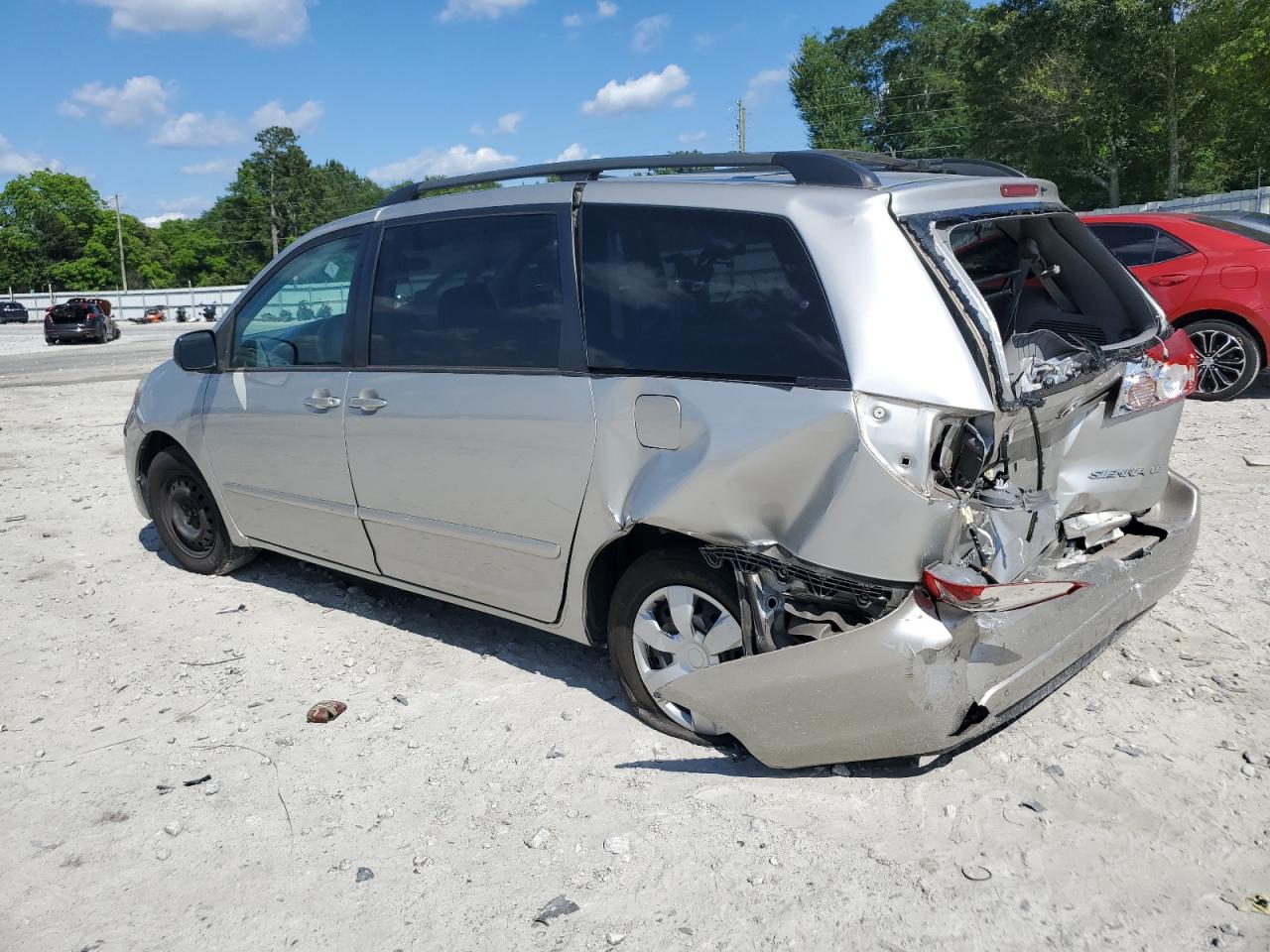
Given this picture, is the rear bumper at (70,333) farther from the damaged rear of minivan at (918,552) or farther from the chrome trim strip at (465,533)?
the damaged rear of minivan at (918,552)

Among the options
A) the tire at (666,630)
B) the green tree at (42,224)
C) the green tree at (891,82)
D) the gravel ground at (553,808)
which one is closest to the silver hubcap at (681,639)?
the tire at (666,630)

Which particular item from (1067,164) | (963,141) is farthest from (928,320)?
(963,141)

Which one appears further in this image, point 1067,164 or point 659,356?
point 1067,164

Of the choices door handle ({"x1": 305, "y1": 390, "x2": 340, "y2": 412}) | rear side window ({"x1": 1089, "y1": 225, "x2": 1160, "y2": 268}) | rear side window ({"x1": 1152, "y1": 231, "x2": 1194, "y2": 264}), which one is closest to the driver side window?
door handle ({"x1": 305, "y1": 390, "x2": 340, "y2": 412})

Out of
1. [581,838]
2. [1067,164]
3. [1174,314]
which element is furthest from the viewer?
[1067,164]

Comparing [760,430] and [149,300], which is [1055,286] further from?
[149,300]

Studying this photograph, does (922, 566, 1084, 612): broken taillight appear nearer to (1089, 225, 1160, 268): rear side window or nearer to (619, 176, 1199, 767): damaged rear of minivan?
(619, 176, 1199, 767): damaged rear of minivan

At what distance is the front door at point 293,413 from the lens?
4527 mm

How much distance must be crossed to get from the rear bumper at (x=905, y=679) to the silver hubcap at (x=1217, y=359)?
A: 22.5 ft

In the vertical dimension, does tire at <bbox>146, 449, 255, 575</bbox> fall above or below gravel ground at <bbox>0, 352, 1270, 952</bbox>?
above

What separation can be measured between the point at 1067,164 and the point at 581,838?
54.8 m

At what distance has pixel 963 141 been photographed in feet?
204

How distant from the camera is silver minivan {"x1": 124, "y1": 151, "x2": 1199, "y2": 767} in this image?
2.93 metres

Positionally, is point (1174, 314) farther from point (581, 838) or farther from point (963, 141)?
point (963, 141)
